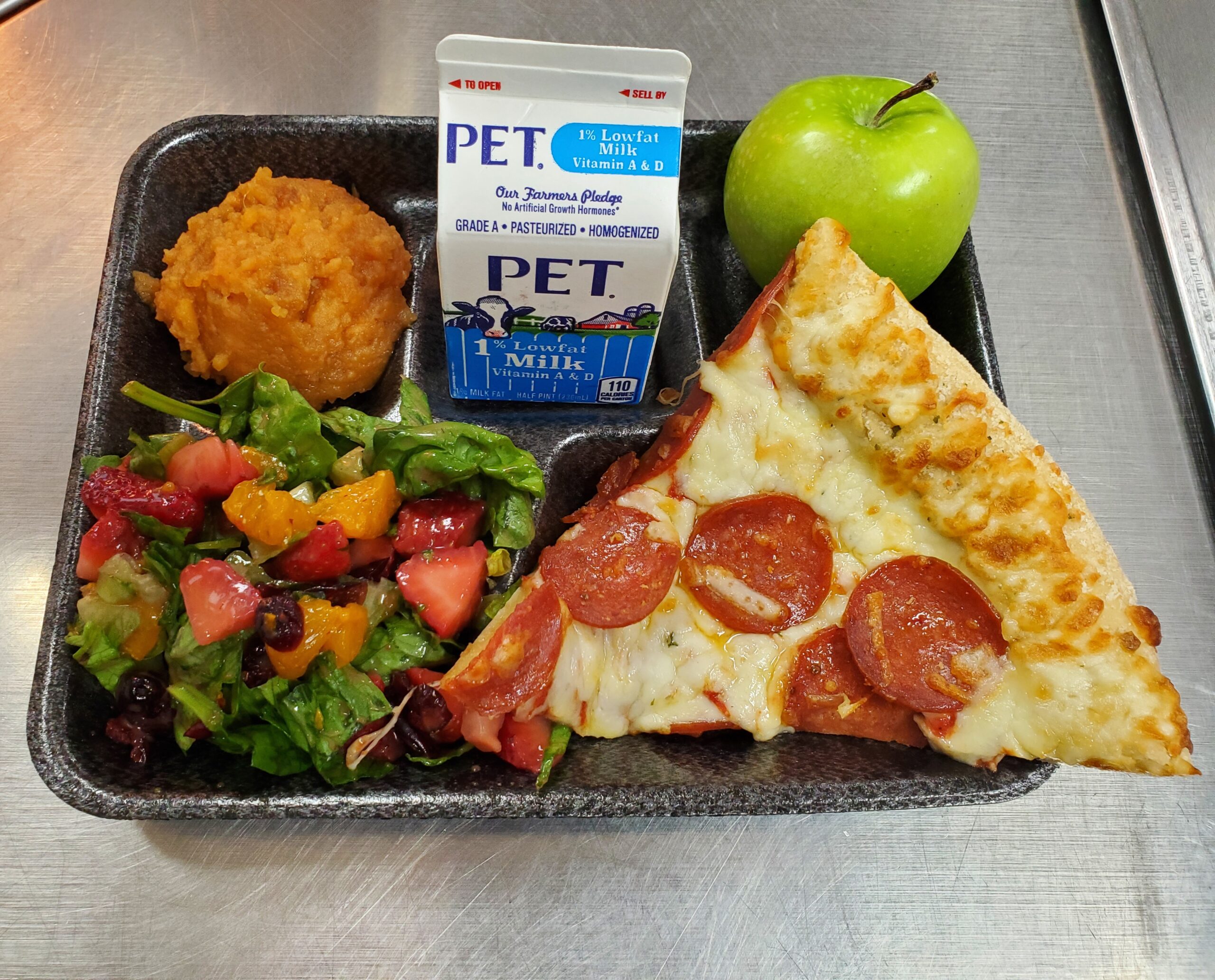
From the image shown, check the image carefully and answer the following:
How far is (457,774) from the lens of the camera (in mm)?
1586

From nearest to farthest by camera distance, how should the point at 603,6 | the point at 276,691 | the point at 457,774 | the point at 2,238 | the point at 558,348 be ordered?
1. the point at 276,691
2. the point at 457,774
3. the point at 558,348
4. the point at 2,238
5. the point at 603,6

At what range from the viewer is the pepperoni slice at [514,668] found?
4.93 feet

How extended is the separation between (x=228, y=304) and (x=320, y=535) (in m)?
0.63

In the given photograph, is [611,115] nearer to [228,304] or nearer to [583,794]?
[228,304]

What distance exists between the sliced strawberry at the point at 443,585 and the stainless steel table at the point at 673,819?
0.55 m

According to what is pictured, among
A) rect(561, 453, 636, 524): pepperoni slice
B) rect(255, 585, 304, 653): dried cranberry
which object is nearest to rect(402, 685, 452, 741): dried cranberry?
rect(255, 585, 304, 653): dried cranberry

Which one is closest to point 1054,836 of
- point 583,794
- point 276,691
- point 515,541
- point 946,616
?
point 946,616

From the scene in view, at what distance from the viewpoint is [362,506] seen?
1594 mm

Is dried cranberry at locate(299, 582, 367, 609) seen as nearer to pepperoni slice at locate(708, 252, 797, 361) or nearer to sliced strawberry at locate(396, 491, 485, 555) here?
sliced strawberry at locate(396, 491, 485, 555)

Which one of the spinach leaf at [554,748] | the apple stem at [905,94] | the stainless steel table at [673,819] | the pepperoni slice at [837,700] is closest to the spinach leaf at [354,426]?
the spinach leaf at [554,748]

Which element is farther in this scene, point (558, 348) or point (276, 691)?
point (558, 348)

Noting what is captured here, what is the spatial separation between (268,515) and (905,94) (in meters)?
1.60

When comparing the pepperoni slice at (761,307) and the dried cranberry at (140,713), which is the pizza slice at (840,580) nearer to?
the pepperoni slice at (761,307)

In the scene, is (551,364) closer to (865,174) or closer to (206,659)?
(865,174)
